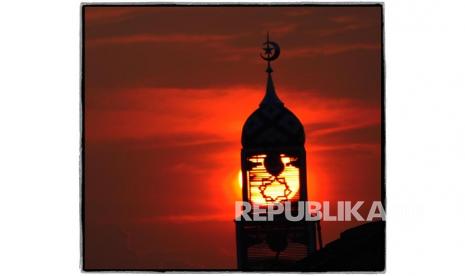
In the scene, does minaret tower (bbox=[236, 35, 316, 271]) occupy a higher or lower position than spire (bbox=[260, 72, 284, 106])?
lower

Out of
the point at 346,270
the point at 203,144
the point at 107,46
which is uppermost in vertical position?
the point at 107,46

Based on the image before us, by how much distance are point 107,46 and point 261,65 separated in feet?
4.51

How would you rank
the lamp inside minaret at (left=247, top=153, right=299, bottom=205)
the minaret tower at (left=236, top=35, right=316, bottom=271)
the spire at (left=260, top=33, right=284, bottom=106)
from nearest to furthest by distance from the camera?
the spire at (left=260, top=33, right=284, bottom=106), the minaret tower at (left=236, top=35, right=316, bottom=271), the lamp inside minaret at (left=247, top=153, right=299, bottom=205)

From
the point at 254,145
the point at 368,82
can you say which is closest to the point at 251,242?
the point at 254,145

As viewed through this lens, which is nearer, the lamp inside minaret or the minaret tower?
the minaret tower

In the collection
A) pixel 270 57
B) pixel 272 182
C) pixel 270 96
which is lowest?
pixel 272 182

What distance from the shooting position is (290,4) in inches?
485

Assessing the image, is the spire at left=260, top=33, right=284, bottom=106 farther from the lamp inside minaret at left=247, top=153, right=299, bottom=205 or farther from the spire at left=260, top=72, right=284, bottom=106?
the lamp inside minaret at left=247, top=153, right=299, bottom=205

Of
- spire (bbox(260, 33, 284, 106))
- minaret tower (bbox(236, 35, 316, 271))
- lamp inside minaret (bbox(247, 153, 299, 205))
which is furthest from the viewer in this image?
lamp inside minaret (bbox(247, 153, 299, 205))

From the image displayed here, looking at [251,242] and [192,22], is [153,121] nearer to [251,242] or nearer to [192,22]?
[192,22]

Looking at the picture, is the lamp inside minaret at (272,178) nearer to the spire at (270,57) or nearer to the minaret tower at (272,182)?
the minaret tower at (272,182)

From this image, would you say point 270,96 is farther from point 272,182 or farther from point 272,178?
point 272,178

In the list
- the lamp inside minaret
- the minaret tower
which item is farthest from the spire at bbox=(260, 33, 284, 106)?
the lamp inside minaret

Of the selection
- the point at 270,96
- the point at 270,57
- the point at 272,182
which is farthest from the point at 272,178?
the point at 270,57
